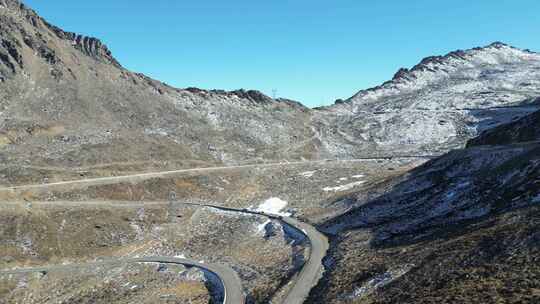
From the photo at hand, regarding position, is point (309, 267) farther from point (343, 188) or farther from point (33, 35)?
point (33, 35)

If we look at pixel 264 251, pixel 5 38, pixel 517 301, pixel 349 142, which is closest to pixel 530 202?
pixel 517 301

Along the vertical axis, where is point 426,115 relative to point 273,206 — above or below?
above

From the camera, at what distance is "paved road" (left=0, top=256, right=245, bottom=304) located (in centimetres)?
3475

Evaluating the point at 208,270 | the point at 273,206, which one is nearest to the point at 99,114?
the point at 273,206

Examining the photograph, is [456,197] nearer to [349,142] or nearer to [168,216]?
[168,216]

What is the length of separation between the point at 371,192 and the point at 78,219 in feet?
129

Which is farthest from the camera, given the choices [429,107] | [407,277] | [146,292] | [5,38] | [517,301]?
[429,107]

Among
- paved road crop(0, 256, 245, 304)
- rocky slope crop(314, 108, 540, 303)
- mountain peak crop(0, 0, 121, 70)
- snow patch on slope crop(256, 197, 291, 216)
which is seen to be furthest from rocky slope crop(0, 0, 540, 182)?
rocky slope crop(314, 108, 540, 303)

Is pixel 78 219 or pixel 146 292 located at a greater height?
pixel 78 219

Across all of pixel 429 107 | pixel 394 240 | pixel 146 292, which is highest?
pixel 429 107

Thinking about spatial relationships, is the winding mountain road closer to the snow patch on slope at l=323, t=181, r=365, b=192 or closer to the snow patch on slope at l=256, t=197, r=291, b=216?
the snow patch on slope at l=256, t=197, r=291, b=216

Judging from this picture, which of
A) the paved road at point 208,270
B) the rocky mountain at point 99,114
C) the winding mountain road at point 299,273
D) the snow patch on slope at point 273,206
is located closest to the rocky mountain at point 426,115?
the rocky mountain at point 99,114

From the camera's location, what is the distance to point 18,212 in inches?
2164

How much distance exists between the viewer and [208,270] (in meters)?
43.0
